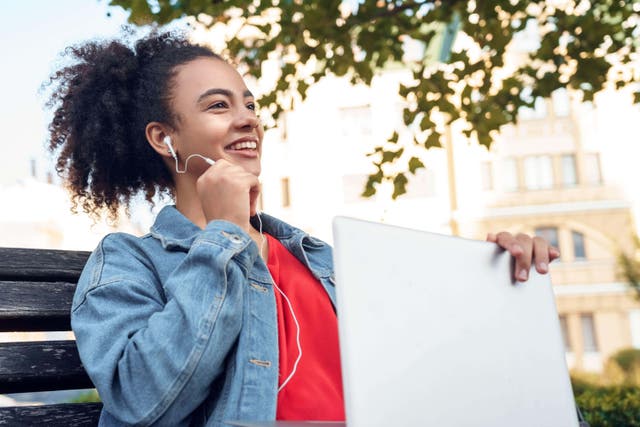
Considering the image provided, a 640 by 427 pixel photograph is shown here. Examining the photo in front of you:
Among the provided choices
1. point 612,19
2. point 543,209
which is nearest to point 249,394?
point 612,19

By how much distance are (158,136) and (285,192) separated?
84.4 ft

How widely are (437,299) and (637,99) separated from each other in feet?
13.6

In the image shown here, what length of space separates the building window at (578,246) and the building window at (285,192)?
1014cm

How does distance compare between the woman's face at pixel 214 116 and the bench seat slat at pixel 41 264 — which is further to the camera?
the woman's face at pixel 214 116

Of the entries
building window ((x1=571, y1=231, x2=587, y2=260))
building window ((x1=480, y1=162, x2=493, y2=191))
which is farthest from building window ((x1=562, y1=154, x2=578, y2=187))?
building window ((x1=480, y1=162, x2=493, y2=191))

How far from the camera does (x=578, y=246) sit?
87.9 feet

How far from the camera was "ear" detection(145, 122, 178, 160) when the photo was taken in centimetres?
211

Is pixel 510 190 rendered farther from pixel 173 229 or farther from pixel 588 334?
pixel 173 229

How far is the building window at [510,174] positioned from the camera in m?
27.3

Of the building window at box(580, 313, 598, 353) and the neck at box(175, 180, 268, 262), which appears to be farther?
the building window at box(580, 313, 598, 353)

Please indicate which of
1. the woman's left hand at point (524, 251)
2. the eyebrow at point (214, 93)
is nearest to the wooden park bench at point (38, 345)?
the woman's left hand at point (524, 251)

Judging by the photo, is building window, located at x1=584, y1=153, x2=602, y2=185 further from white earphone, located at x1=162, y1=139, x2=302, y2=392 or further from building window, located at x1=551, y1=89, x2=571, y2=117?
white earphone, located at x1=162, y1=139, x2=302, y2=392

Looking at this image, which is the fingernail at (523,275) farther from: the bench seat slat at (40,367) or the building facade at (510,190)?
the building facade at (510,190)

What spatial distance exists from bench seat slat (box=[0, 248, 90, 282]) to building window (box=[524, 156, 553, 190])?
87.0ft
